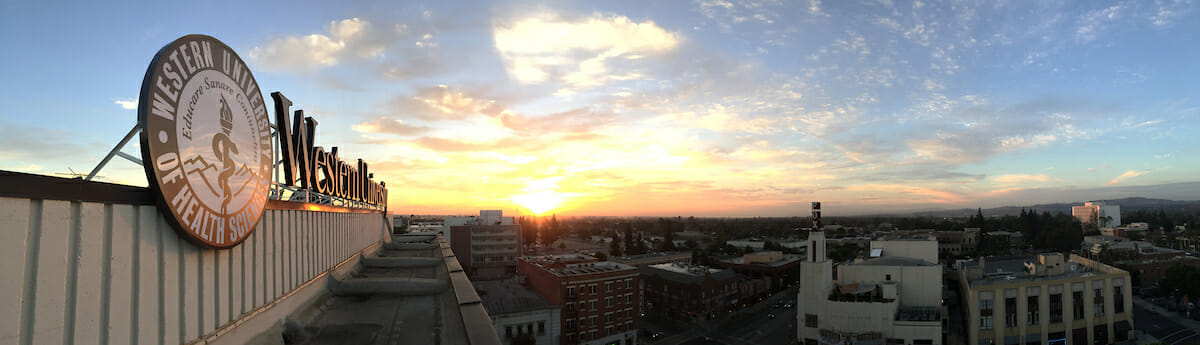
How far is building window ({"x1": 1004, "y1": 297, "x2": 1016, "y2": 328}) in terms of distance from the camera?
1532 inches

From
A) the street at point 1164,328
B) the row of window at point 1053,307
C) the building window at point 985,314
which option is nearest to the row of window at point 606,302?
the building window at point 985,314

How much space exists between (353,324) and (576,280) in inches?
1226

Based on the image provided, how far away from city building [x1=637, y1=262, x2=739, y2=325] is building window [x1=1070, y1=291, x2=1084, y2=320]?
2812 cm

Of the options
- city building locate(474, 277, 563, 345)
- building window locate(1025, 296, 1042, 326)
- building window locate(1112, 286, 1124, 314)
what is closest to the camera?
city building locate(474, 277, 563, 345)

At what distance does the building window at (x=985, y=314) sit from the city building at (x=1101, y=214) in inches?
6143

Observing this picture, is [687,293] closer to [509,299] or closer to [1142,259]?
[509,299]

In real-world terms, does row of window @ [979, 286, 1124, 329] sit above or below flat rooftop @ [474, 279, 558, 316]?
below

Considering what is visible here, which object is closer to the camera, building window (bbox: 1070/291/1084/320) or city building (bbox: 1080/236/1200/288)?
building window (bbox: 1070/291/1084/320)

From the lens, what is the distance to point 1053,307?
132 ft

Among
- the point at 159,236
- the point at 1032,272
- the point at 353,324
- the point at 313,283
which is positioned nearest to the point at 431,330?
the point at 353,324

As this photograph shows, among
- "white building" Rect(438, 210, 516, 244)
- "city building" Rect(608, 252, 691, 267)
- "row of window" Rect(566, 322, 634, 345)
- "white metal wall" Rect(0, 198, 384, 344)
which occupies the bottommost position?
"row of window" Rect(566, 322, 634, 345)

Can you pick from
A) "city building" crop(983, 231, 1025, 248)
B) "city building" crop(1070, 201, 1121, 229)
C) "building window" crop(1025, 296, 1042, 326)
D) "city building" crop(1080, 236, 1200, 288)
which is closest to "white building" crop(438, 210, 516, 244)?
"building window" crop(1025, 296, 1042, 326)

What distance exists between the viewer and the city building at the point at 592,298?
38219mm

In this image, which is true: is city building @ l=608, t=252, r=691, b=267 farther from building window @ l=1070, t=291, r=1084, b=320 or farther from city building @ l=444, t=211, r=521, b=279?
building window @ l=1070, t=291, r=1084, b=320
